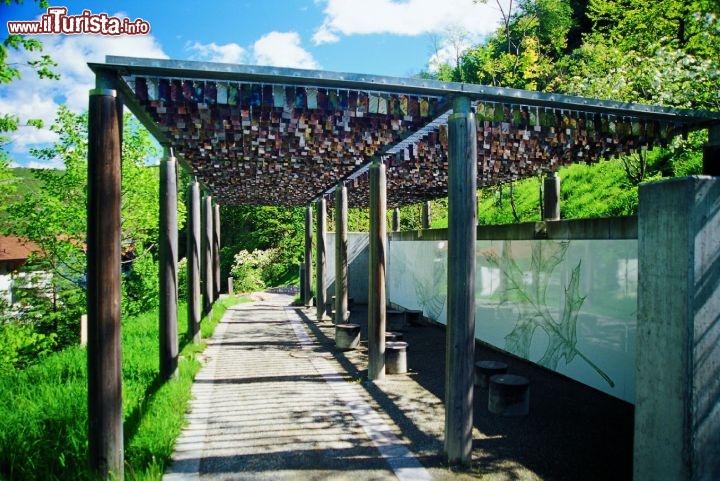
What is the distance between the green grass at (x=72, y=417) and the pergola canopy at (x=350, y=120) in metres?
3.30

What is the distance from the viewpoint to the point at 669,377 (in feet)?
12.0

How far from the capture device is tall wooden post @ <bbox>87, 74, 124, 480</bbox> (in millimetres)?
4141

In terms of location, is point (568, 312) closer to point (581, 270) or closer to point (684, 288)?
point (581, 270)

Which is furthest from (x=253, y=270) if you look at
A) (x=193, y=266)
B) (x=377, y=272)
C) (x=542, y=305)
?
(x=542, y=305)

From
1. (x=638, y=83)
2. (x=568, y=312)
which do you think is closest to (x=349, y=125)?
(x=568, y=312)

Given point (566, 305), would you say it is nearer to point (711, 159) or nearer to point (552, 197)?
point (552, 197)

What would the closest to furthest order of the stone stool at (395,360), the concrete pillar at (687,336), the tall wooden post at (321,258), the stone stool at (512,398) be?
the concrete pillar at (687,336)
the stone stool at (512,398)
the stone stool at (395,360)
the tall wooden post at (321,258)

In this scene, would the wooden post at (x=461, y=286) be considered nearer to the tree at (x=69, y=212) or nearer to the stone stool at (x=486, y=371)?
the stone stool at (x=486, y=371)

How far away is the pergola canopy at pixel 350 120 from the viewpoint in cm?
459

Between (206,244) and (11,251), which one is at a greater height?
(206,244)

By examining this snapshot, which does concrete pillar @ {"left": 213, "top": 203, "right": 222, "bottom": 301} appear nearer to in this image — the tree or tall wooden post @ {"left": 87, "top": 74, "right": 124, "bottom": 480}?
the tree

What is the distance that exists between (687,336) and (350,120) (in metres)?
3.89

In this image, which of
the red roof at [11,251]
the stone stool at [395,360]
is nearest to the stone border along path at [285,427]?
the stone stool at [395,360]

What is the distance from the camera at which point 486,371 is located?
7.47m
